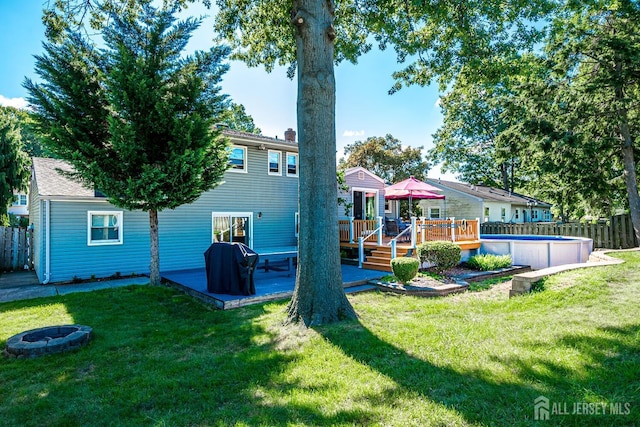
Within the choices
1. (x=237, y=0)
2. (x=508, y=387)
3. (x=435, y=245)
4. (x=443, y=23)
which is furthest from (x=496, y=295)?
(x=237, y=0)

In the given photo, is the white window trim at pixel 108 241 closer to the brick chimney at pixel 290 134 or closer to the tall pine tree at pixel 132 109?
the tall pine tree at pixel 132 109

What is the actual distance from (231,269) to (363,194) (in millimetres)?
10186

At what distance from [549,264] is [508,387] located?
32.7ft

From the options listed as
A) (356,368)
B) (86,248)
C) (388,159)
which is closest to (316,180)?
(356,368)

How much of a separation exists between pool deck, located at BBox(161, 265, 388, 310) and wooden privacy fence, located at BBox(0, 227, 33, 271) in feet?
21.6

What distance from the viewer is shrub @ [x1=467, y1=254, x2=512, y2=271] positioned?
34.3 feet

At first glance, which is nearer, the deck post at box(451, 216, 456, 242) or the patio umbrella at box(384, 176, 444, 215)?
the deck post at box(451, 216, 456, 242)

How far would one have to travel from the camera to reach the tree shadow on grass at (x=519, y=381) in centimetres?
264

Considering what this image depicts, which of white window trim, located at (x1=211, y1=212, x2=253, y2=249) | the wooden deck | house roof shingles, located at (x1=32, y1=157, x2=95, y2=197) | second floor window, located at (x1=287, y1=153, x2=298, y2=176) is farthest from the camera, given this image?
second floor window, located at (x1=287, y1=153, x2=298, y2=176)

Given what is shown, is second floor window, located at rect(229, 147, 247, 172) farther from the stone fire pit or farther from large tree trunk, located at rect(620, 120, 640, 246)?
large tree trunk, located at rect(620, 120, 640, 246)

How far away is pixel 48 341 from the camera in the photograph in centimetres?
479

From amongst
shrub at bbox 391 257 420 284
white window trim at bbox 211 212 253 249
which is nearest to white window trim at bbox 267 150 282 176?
white window trim at bbox 211 212 253 249

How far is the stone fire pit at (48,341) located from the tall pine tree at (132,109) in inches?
141

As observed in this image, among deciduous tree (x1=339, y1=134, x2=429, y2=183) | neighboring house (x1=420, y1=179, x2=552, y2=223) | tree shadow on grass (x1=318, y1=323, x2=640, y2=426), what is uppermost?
deciduous tree (x1=339, y1=134, x2=429, y2=183)
